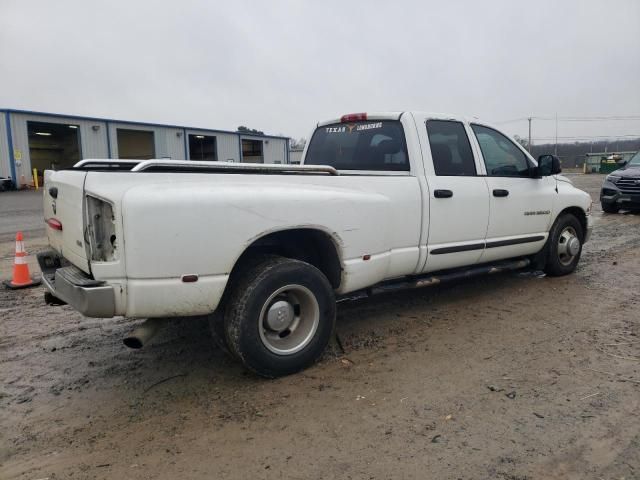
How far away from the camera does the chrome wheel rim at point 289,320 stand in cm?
340

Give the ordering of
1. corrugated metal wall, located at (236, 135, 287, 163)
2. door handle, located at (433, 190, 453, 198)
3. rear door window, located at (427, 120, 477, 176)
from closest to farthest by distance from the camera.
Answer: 1. door handle, located at (433, 190, 453, 198)
2. rear door window, located at (427, 120, 477, 176)
3. corrugated metal wall, located at (236, 135, 287, 163)

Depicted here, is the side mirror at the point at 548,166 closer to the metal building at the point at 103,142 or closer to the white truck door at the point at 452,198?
the white truck door at the point at 452,198

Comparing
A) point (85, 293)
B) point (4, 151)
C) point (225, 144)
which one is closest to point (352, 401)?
point (85, 293)

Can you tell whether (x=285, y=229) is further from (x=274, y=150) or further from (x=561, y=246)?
(x=274, y=150)

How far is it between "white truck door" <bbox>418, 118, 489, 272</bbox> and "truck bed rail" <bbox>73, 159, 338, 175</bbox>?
1171mm

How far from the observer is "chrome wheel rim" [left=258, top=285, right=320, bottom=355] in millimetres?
3400

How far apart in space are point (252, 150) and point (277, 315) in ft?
126

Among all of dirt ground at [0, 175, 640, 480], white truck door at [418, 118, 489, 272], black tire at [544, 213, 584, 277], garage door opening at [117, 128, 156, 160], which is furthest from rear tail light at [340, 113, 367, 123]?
garage door opening at [117, 128, 156, 160]

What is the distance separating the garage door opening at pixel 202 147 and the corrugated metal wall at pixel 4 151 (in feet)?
38.7

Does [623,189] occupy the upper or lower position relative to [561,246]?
upper

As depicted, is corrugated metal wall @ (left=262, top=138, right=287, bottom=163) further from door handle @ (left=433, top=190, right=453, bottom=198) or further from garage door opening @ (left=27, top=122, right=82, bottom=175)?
door handle @ (left=433, top=190, right=453, bottom=198)

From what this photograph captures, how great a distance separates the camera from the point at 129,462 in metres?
2.56

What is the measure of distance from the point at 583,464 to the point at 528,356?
1.39 meters

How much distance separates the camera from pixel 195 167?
10.6ft
